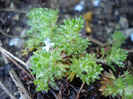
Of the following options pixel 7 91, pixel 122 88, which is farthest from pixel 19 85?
pixel 122 88

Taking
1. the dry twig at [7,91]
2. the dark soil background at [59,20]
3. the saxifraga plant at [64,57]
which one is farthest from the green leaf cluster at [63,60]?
the dry twig at [7,91]

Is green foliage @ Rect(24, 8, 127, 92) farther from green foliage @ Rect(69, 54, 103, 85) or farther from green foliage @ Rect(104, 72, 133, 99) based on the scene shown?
green foliage @ Rect(104, 72, 133, 99)

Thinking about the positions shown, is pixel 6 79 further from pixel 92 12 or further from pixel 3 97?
pixel 92 12

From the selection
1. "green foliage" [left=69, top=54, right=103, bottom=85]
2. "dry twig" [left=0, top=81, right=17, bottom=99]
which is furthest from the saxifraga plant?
"dry twig" [left=0, top=81, right=17, bottom=99]

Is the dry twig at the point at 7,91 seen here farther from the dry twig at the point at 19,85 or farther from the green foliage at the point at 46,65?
the green foliage at the point at 46,65

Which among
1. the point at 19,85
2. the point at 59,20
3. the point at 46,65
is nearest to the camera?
the point at 46,65

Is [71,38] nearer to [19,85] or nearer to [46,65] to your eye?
[46,65]

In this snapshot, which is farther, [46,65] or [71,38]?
[71,38]
